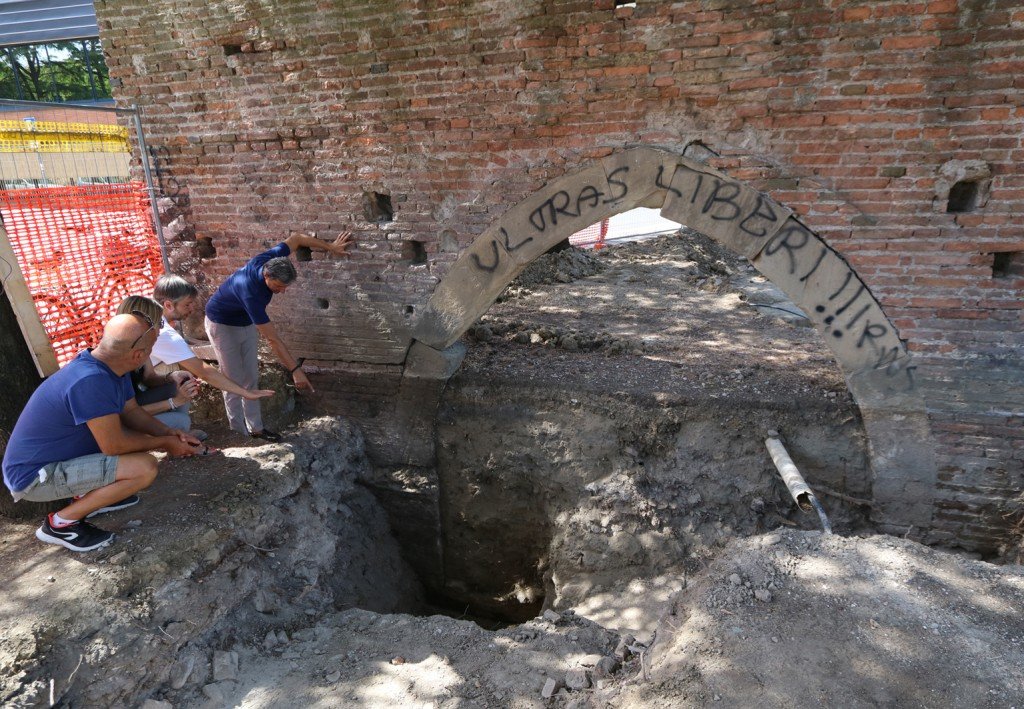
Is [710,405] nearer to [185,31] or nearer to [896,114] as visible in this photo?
[896,114]

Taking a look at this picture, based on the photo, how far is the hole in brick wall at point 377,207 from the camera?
4.95m

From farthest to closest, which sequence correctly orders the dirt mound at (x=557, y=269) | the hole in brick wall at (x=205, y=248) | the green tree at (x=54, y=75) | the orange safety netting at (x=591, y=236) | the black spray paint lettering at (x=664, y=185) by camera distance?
the green tree at (x=54, y=75), the orange safety netting at (x=591, y=236), the dirt mound at (x=557, y=269), the hole in brick wall at (x=205, y=248), the black spray paint lettering at (x=664, y=185)

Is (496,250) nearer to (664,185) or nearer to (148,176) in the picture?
(664,185)

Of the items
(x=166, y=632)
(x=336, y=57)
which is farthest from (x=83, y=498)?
(x=336, y=57)

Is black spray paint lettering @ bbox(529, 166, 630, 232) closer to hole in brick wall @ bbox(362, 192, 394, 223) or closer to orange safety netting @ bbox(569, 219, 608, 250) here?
hole in brick wall @ bbox(362, 192, 394, 223)

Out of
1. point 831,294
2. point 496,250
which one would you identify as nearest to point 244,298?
point 496,250

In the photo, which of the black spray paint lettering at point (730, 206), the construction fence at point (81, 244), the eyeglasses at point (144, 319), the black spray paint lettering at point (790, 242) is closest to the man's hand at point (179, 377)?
the eyeglasses at point (144, 319)

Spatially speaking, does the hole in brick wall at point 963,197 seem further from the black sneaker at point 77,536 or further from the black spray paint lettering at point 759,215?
the black sneaker at point 77,536

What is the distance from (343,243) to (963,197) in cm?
452

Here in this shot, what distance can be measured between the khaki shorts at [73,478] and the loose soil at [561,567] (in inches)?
16.2

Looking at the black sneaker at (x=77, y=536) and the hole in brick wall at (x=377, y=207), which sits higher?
the hole in brick wall at (x=377, y=207)

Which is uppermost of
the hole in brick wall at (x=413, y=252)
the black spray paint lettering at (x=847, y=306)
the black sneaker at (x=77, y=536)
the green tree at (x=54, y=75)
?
the green tree at (x=54, y=75)

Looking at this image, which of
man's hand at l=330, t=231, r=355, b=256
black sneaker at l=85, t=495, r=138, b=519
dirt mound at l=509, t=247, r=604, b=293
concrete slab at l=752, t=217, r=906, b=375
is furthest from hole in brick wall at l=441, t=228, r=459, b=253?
dirt mound at l=509, t=247, r=604, b=293

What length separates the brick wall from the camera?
11.9ft
